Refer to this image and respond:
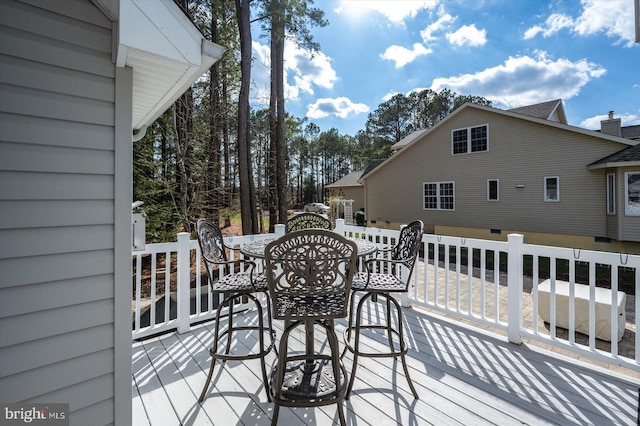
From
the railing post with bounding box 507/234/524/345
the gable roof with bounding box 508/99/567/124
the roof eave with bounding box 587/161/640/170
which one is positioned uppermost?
the gable roof with bounding box 508/99/567/124

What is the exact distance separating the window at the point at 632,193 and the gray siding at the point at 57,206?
12312 mm

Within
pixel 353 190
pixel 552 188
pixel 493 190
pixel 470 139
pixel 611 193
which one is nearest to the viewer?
pixel 611 193

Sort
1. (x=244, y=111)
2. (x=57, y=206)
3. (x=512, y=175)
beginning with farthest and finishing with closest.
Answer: (x=512, y=175) → (x=244, y=111) → (x=57, y=206)

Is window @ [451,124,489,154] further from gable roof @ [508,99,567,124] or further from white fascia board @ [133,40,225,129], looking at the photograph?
white fascia board @ [133,40,225,129]

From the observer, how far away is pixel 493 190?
11367mm

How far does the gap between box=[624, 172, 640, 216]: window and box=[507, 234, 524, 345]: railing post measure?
9.23 meters

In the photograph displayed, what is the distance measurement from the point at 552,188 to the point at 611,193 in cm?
147

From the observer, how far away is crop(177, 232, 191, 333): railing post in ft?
9.65

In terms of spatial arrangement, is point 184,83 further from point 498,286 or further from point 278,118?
point 278,118

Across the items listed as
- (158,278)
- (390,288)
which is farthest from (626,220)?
(158,278)

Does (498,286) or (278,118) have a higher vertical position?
(278,118)

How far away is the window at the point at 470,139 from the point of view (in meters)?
11.5

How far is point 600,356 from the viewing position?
7.62 feet

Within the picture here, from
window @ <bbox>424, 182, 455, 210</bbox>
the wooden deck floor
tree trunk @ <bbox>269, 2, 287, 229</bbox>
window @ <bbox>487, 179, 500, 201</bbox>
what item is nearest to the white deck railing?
the wooden deck floor
